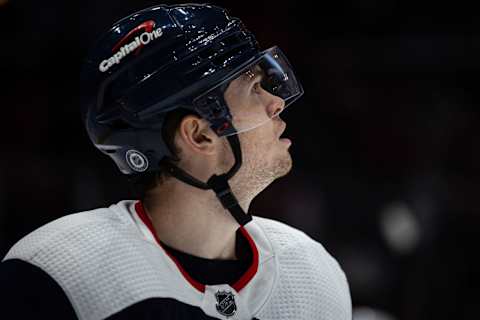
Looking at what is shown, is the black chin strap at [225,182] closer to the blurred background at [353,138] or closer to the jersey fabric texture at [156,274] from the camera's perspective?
the jersey fabric texture at [156,274]

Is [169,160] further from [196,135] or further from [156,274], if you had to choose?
[156,274]

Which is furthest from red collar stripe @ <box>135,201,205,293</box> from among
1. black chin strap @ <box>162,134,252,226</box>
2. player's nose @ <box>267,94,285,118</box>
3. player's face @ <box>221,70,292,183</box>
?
player's nose @ <box>267,94,285,118</box>

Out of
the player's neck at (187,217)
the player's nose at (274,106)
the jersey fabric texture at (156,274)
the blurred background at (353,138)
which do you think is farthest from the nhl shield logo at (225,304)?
the blurred background at (353,138)

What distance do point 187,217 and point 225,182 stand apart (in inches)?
4.4

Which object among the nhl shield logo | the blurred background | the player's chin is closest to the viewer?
the nhl shield logo

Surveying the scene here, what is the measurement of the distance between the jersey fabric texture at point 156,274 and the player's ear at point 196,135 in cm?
19

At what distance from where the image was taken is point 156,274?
1.62 meters

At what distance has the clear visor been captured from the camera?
5.61 feet

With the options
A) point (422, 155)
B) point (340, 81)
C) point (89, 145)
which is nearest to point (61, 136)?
point (89, 145)

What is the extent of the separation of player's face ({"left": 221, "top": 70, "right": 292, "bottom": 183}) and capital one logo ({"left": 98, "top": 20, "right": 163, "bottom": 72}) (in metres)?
0.20

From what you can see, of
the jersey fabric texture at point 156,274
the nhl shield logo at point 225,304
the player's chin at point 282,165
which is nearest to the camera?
the jersey fabric texture at point 156,274

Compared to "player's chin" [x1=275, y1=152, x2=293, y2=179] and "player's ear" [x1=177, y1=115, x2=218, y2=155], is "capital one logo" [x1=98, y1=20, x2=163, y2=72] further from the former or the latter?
"player's chin" [x1=275, y1=152, x2=293, y2=179]

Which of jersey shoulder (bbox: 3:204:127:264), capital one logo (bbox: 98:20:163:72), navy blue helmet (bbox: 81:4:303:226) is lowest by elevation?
jersey shoulder (bbox: 3:204:127:264)

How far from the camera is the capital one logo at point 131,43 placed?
1.67 meters
